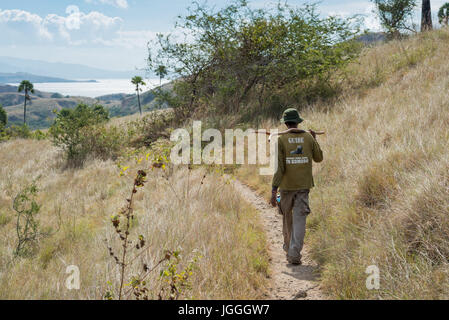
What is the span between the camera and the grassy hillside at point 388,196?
9.80 ft

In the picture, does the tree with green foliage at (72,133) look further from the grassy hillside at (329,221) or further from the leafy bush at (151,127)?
the grassy hillside at (329,221)

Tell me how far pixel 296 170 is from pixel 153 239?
2.18 meters

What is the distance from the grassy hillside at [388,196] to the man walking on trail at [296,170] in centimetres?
37

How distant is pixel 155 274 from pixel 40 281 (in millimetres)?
1184

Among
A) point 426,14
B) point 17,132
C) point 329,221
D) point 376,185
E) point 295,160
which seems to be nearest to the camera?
point 295,160

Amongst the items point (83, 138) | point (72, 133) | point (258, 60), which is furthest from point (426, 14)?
point (72, 133)

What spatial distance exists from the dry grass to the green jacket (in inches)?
43.1

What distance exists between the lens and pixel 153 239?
398cm

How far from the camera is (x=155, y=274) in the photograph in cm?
317

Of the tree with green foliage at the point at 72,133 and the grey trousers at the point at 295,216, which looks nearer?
the grey trousers at the point at 295,216

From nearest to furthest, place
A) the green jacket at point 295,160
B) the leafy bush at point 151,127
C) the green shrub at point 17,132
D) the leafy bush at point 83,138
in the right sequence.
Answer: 1. the green jacket at point 295,160
2. the leafy bush at point 83,138
3. the leafy bush at point 151,127
4. the green shrub at point 17,132

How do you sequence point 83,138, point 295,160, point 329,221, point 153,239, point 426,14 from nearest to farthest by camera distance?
1. point 153,239
2. point 295,160
3. point 329,221
4. point 83,138
5. point 426,14

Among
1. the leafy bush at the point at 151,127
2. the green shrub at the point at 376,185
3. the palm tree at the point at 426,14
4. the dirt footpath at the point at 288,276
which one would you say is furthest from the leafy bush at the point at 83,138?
the palm tree at the point at 426,14

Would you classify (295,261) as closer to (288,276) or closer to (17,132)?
(288,276)
